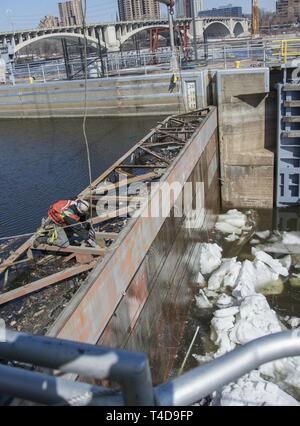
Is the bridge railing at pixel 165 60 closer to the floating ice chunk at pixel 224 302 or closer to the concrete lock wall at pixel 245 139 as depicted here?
the concrete lock wall at pixel 245 139

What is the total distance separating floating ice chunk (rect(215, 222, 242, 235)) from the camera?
17.3 meters

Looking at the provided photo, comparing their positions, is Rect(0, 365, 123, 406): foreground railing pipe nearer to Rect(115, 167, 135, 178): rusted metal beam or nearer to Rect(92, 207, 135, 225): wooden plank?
Rect(92, 207, 135, 225): wooden plank

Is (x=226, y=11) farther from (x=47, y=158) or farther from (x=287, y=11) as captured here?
(x=47, y=158)

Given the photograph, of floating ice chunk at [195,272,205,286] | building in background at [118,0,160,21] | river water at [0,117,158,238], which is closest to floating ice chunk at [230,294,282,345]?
floating ice chunk at [195,272,205,286]

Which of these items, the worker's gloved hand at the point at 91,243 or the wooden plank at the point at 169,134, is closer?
the worker's gloved hand at the point at 91,243

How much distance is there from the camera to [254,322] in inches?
424

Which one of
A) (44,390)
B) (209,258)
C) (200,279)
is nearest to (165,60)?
(209,258)

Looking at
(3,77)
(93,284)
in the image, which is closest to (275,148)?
(93,284)

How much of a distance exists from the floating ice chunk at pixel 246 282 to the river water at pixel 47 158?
7691mm

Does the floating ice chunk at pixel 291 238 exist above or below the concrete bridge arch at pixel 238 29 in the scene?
below

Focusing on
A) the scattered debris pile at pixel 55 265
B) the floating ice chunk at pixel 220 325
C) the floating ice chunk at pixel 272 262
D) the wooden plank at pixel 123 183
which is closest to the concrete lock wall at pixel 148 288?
the scattered debris pile at pixel 55 265

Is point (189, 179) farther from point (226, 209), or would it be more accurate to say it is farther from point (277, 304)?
point (226, 209)

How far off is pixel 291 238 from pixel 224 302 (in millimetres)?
5683

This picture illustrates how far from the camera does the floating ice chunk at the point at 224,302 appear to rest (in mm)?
12172
